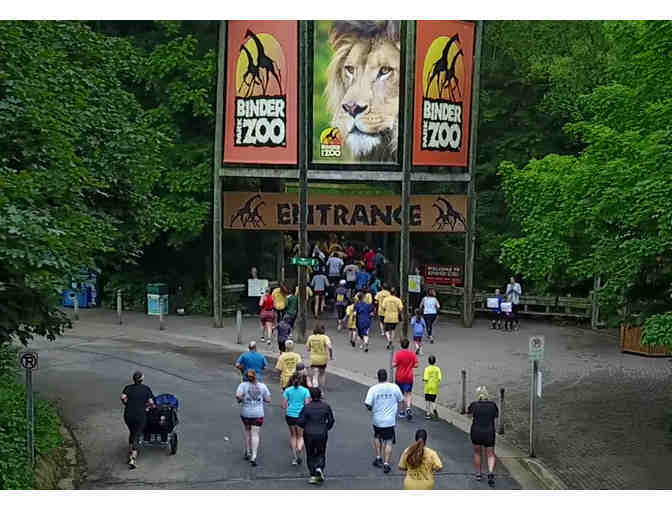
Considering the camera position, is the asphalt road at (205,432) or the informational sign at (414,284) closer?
the asphalt road at (205,432)

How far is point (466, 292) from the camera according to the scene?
2852 centimetres

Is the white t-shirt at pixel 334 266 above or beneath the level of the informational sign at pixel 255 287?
above

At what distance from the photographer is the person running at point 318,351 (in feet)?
58.2

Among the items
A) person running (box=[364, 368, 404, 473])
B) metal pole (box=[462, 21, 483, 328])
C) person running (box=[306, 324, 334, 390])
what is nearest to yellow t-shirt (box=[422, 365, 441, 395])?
person running (box=[306, 324, 334, 390])

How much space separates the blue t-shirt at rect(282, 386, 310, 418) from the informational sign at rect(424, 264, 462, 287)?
1762 cm

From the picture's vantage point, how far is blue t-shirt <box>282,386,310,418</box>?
1343 cm

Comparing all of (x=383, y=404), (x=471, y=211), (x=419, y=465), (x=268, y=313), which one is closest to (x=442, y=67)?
(x=471, y=211)

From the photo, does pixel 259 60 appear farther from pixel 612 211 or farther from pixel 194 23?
pixel 612 211

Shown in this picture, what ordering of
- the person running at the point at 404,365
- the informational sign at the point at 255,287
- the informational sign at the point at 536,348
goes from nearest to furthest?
the informational sign at the point at 536,348, the person running at the point at 404,365, the informational sign at the point at 255,287

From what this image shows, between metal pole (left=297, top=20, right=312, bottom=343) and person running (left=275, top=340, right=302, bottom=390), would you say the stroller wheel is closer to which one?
person running (left=275, top=340, right=302, bottom=390)

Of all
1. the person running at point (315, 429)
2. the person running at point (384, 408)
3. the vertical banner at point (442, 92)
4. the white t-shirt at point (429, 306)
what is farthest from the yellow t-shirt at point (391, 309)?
the person running at point (315, 429)

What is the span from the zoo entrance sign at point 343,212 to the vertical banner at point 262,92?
1884 mm

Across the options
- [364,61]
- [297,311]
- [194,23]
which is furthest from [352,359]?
[194,23]

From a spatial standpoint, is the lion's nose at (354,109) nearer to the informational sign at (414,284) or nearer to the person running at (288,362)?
the informational sign at (414,284)
